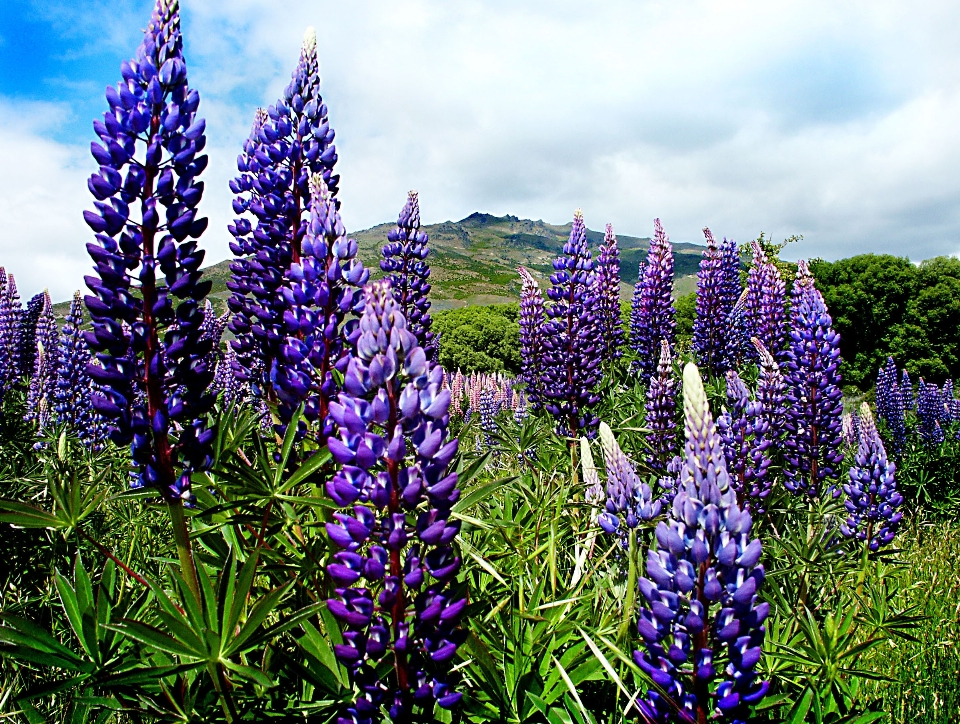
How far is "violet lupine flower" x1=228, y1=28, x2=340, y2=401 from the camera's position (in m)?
2.58

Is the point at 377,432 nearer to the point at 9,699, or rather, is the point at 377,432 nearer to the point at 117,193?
the point at 117,193

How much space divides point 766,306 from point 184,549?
681 cm

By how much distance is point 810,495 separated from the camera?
4.27m

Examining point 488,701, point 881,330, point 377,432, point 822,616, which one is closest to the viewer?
point 377,432

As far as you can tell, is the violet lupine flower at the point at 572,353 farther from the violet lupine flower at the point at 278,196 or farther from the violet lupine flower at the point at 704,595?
the violet lupine flower at the point at 704,595

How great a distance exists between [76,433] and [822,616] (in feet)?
21.0

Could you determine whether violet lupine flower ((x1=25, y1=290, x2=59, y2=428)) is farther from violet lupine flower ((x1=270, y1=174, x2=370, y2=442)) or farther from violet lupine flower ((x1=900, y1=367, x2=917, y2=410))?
violet lupine flower ((x1=900, y1=367, x2=917, y2=410))

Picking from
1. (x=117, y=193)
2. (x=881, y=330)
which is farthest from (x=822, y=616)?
(x=881, y=330)

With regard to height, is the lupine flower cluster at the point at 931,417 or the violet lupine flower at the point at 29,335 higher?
the violet lupine flower at the point at 29,335

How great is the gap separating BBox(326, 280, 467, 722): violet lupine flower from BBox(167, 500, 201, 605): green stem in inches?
18.2

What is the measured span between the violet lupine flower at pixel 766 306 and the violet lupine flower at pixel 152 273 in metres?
5.73

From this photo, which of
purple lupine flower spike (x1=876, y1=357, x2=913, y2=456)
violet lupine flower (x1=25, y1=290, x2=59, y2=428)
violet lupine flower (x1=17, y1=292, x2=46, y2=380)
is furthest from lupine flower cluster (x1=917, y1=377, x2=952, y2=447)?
violet lupine flower (x1=17, y1=292, x2=46, y2=380)

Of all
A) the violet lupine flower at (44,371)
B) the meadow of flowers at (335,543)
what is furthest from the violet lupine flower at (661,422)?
the violet lupine flower at (44,371)

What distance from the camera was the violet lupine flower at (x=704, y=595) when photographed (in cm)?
146
